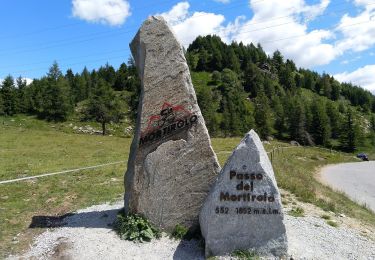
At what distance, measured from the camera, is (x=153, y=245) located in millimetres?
10734

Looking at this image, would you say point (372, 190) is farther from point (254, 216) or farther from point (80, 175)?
point (254, 216)

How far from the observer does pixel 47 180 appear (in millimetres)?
21297

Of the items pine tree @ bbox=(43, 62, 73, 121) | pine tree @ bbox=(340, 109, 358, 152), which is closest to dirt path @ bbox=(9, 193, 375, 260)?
pine tree @ bbox=(43, 62, 73, 121)

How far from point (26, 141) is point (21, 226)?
36961 millimetres

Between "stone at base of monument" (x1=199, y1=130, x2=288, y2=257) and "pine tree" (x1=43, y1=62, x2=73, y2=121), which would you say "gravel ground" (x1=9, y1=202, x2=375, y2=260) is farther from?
"pine tree" (x1=43, y1=62, x2=73, y2=121)

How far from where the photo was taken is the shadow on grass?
12.4 metres

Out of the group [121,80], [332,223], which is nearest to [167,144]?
[332,223]

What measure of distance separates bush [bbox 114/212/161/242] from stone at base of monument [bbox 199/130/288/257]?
1.76m

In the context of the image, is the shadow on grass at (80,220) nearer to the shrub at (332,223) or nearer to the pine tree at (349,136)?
the shrub at (332,223)

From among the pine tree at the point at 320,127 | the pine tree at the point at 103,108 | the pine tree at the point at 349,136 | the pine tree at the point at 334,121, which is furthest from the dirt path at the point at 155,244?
the pine tree at the point at 334,121

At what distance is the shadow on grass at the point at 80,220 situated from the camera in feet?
40.6

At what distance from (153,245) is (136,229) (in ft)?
2.39

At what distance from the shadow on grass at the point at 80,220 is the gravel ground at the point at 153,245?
0.03 meters

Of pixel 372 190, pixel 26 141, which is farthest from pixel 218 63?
pixel 372 190
